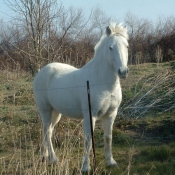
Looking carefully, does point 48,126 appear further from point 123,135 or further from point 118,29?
point 118,29

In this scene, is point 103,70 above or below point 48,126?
above

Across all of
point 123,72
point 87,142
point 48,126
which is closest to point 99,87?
point 123,72

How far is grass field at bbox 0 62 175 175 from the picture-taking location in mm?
4840

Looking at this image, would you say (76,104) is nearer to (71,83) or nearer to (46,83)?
(71,83)

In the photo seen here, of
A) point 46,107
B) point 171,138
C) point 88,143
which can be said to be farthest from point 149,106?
point 88,143

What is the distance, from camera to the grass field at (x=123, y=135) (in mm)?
4840

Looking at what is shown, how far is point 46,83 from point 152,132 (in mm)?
2601

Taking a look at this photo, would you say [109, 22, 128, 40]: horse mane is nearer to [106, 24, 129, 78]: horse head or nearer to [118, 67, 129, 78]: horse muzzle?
[106, 24, 129, 78]: horse head

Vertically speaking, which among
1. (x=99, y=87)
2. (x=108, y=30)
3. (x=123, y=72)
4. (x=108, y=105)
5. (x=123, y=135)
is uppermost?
(x=108, y=30)

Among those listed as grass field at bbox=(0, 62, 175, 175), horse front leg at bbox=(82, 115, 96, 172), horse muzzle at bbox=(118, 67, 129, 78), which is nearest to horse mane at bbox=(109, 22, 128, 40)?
horse muzzle at bbox=(118, 67, 129, 78)

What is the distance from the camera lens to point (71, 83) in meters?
5.16

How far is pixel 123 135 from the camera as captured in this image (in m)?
6.79

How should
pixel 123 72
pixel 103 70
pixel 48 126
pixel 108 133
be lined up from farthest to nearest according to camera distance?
pixel 48 126 < pixel 108 133 < pixel 103 70 < pixel 123 72

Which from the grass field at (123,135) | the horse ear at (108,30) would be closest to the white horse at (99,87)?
the horse ear at (108,30)
